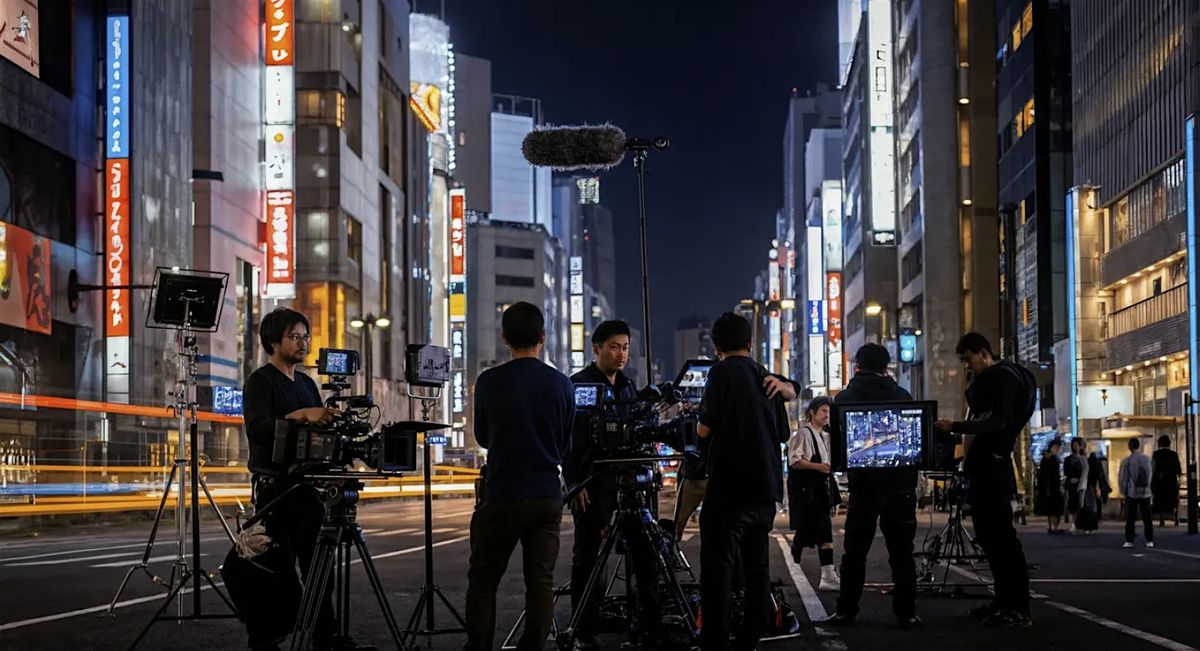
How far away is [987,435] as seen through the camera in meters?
10.8

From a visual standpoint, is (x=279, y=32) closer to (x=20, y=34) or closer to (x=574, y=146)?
(x=20, y=34)

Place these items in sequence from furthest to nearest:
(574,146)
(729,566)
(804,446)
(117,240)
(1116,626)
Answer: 1. (117,240)
2. (804,446)
3. (574,146)
4. (1116,626)
5. (729,566)

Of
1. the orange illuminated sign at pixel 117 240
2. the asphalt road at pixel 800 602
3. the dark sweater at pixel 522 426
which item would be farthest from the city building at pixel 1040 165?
the dark sweater at pixel 522 426

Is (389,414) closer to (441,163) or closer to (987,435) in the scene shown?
(441,163)

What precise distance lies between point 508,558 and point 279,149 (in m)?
56.6

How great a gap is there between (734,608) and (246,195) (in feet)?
173

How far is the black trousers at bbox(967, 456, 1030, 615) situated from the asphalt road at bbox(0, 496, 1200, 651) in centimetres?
29

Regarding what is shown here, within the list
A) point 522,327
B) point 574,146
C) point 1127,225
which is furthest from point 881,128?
point 522,327

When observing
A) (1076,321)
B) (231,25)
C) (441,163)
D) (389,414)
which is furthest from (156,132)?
(441,163)

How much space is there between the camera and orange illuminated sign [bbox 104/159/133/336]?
46156 mm

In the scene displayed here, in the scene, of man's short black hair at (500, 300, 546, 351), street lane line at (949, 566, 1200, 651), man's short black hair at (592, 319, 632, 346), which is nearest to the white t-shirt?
street lane line at (949, 566, 1200, 651)

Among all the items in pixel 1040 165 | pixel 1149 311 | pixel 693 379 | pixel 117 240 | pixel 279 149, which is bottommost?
pixel 693 379

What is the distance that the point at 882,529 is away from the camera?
34.8 feet

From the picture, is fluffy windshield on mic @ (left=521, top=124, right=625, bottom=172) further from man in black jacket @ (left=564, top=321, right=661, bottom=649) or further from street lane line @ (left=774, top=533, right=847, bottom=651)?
street lane line @ (left=774, top=533, right=847, bottom=651)
